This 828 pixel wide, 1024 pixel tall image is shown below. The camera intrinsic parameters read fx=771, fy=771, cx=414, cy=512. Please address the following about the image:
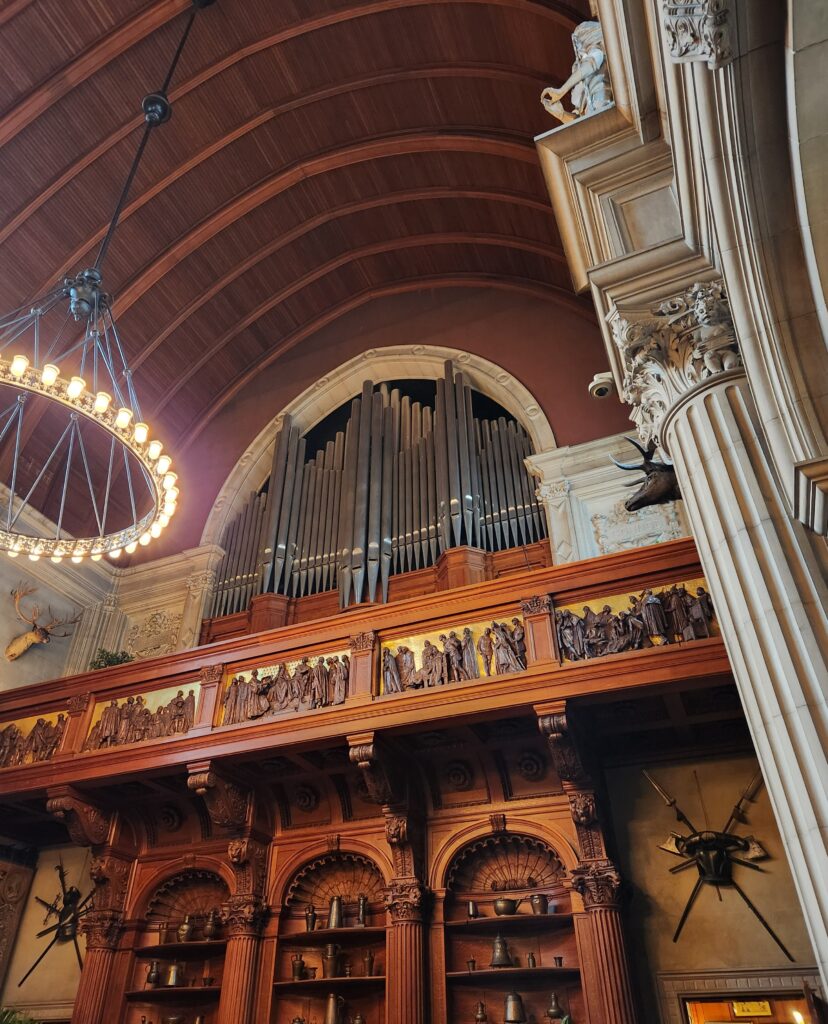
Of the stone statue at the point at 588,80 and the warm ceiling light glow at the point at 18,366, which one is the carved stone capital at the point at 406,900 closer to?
the warm ceiling light glow at the point at 18,366

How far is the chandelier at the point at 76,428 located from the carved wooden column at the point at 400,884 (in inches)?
119

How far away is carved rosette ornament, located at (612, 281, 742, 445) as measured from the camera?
12.9 feet

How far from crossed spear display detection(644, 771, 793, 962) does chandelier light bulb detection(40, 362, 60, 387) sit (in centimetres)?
623

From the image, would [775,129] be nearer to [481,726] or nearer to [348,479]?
[481,726]

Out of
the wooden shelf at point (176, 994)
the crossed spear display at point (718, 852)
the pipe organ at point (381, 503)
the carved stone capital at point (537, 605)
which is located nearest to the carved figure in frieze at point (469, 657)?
the carved stone capital at point (537, 605)

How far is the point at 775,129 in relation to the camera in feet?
10.4

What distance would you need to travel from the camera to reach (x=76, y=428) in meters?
9.12

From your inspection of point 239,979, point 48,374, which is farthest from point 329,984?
point 48,374

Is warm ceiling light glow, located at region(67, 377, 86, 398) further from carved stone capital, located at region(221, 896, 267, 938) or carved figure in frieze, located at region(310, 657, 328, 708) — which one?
carved stone capital, located at region(221, 896, 267, 938)

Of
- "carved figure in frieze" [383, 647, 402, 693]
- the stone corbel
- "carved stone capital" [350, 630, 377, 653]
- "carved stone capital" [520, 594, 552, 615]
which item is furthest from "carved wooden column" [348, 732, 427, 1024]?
the stone corbel

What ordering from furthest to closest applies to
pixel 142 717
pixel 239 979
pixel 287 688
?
1. pixel 142 717
2. pixel 287 688
3. pixel 239 979

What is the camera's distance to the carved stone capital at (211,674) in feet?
23.6

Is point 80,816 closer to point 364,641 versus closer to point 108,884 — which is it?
point 108,884

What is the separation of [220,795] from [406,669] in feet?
6.97
